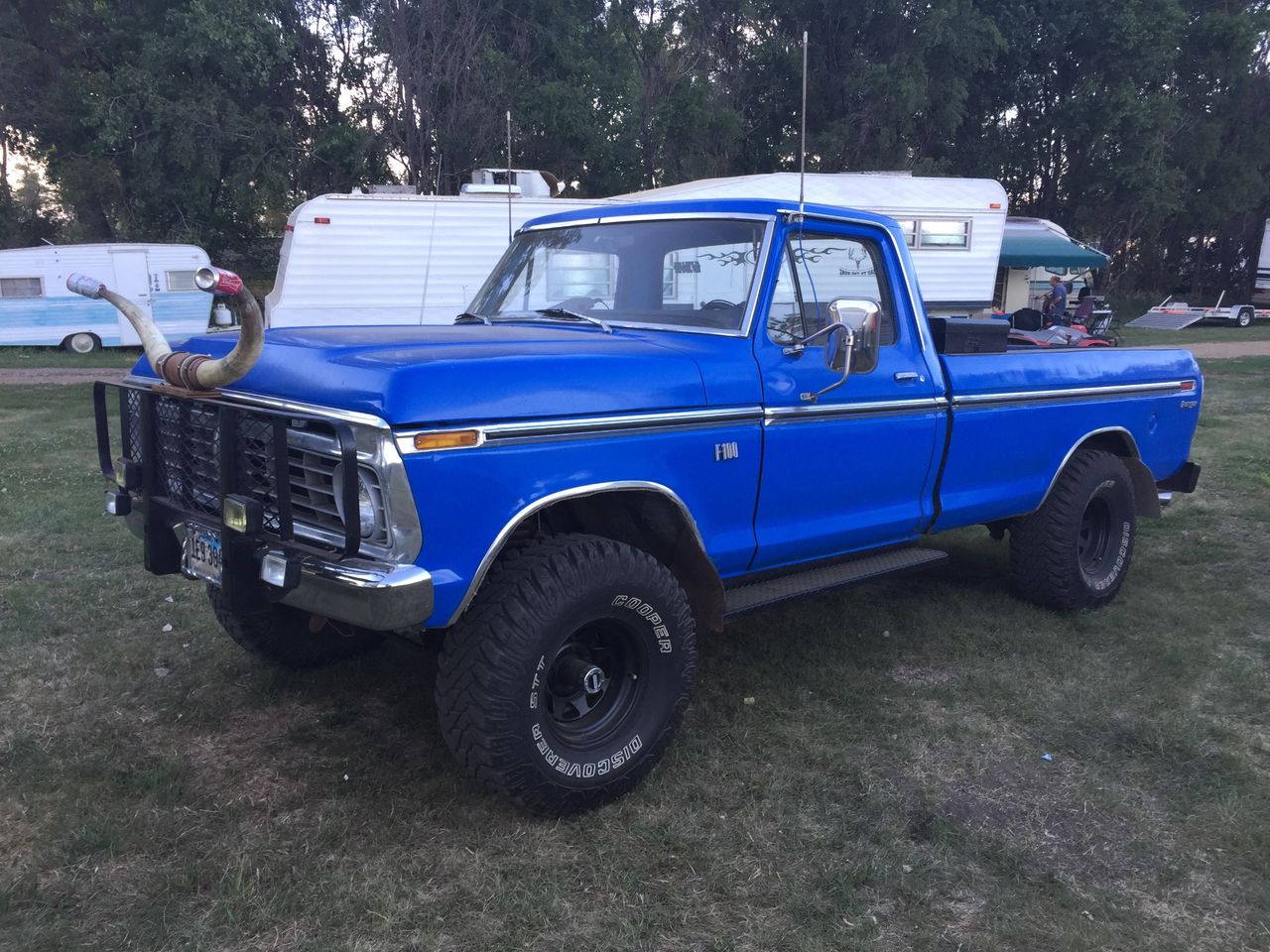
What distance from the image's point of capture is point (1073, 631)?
5.18m

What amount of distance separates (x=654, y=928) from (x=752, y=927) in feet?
0.93

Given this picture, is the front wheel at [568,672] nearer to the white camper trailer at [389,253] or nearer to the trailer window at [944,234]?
the white camper trailer at [389,253]

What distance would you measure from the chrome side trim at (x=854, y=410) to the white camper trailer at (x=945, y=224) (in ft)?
37.0

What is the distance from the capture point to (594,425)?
3.27 meters

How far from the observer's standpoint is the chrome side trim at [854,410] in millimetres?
3877

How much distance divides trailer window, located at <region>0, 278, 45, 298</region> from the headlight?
20420mm

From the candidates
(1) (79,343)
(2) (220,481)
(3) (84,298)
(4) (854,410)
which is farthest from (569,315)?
(1) (79,343)

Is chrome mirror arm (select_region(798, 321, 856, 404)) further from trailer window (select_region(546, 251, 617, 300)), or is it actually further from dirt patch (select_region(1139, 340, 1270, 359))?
dirt patch (select_region(1139, 340, 1270, 359))

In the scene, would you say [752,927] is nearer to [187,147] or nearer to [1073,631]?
[1073,631]

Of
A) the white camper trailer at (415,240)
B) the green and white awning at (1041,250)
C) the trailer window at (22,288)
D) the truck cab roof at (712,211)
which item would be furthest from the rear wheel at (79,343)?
the green and white awning at (1041,250)

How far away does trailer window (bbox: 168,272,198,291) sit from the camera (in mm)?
20203

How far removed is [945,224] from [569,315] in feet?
45.3

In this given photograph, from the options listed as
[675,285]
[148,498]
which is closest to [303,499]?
[148,498]

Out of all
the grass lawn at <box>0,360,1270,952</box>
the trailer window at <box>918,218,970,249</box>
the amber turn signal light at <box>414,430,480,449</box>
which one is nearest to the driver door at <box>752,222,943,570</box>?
the grass lawn at <box>0,360,1270,952</box>
